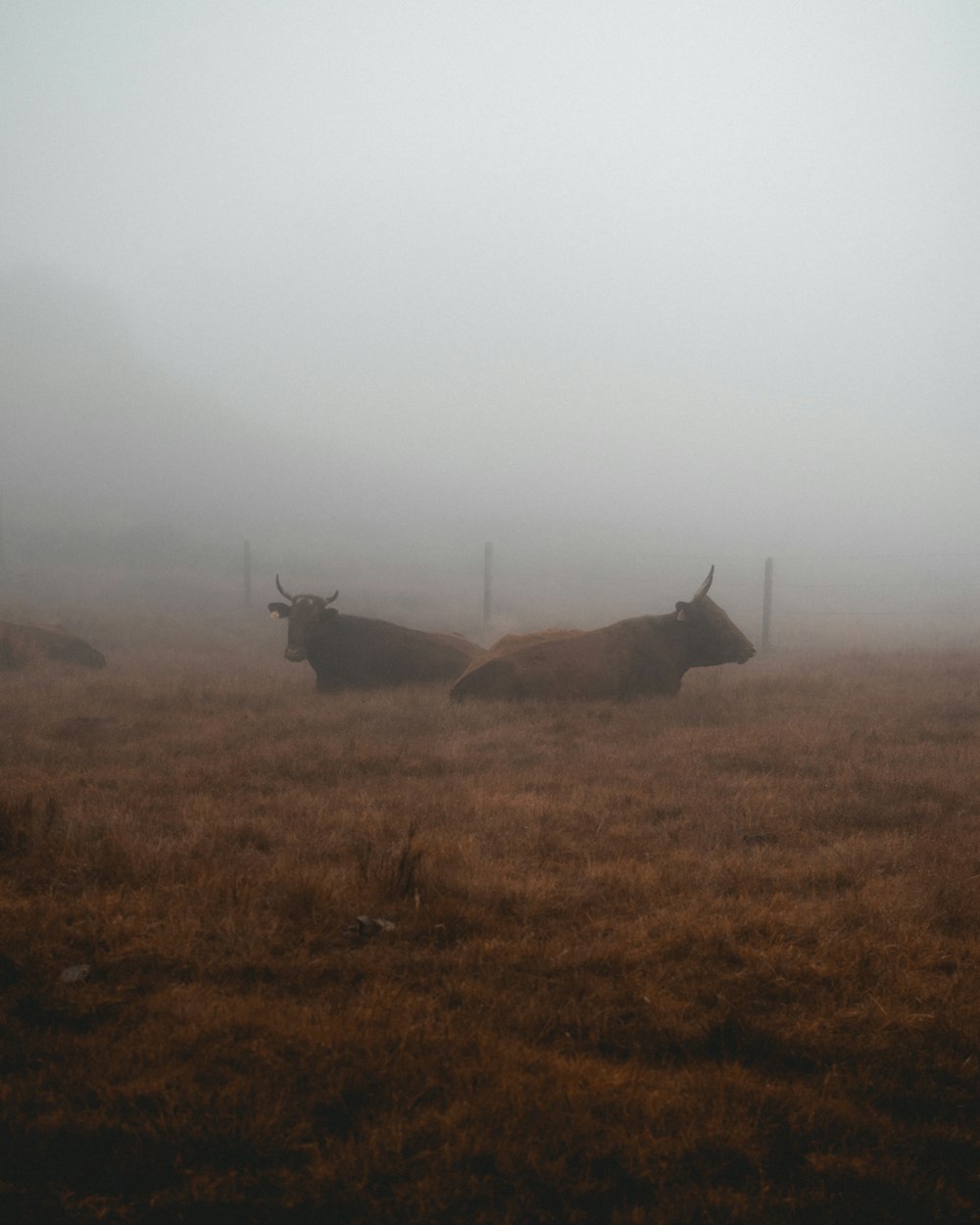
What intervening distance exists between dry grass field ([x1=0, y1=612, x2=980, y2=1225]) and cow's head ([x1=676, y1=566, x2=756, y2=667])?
197 inches

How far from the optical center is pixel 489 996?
3178 millimetres

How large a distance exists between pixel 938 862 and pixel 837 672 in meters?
8.59

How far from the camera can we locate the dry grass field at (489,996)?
88.7 inches

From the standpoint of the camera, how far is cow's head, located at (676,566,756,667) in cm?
1198

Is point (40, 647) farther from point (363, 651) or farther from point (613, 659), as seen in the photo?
point (613, 659)

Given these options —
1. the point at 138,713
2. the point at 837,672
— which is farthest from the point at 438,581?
the point at 138,713

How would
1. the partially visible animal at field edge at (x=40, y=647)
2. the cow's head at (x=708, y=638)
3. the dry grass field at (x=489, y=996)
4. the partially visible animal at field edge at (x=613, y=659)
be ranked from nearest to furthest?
the dry grass field at (x=489, y=996), the partially visible animal at field edge at (x=613, y=659), the cow's head at (x=708, y=638), the partially visible animal at field edge at (x=40, y=647)

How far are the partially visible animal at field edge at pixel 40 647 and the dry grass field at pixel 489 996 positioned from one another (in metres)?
7.93

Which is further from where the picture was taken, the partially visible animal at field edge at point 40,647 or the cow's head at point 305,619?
the partially visible animal at field edge at point 40,647

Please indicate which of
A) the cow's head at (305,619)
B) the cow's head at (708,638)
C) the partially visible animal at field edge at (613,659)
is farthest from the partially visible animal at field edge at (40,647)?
the cow's head at (708,638)

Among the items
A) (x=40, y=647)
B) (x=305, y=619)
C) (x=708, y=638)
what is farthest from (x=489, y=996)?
(x=40, y=647)

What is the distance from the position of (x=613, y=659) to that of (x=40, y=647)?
32.9 ft

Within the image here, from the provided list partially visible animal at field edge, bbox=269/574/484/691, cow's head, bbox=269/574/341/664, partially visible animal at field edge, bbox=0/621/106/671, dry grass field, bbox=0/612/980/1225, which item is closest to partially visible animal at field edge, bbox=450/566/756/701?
partially visible animal at field edge, bbox=269/574/484/691

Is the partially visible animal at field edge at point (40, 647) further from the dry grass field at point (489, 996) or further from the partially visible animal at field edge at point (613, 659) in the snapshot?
the dry grass field at point (489, 996)
